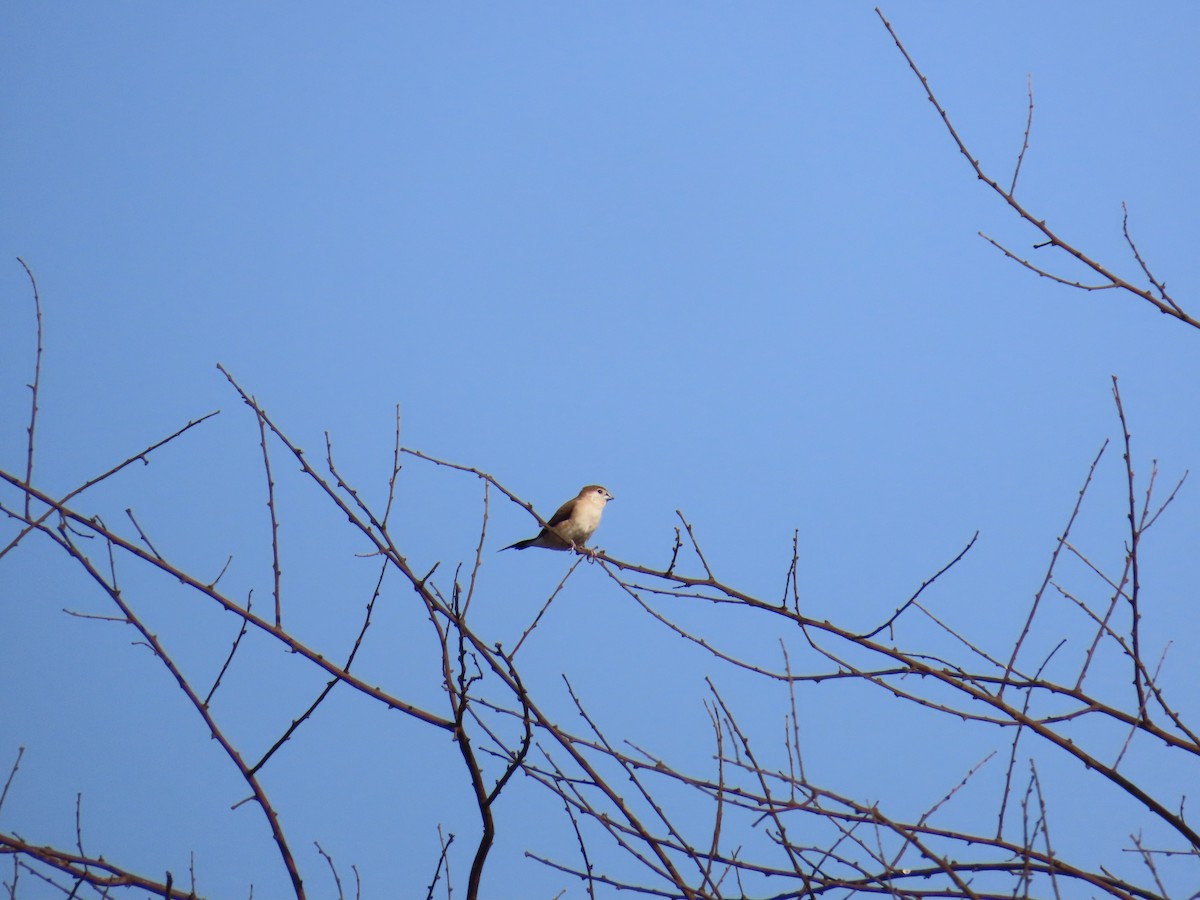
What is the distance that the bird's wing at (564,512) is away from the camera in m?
10.7

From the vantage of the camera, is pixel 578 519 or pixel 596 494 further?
pixel 596 494

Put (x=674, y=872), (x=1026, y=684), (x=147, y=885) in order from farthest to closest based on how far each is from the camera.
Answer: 1. (x=1026, y=684)
2. (x=674, y=872)
3. (x=147, y=885)

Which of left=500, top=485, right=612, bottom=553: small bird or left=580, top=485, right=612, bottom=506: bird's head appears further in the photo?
left=580, top=485, right=612, bottom=506: bird's head

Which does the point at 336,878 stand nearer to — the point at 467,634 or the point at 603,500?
the point at 467,634

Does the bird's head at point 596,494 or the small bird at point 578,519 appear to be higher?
the bird's head at point 596,494

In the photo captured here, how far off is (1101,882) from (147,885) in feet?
7.47

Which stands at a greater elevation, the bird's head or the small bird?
the bird's head

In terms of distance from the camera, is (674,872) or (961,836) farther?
(961,836)

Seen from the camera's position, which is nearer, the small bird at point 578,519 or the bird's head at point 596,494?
the small bird at point 578,519

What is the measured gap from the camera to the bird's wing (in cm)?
1066

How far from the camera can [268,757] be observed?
2861 millimetres

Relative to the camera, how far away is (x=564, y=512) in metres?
10.7

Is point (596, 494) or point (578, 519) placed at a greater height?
point (596, 494)

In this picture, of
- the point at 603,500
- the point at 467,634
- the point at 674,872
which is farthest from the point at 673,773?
the point at 603,500
